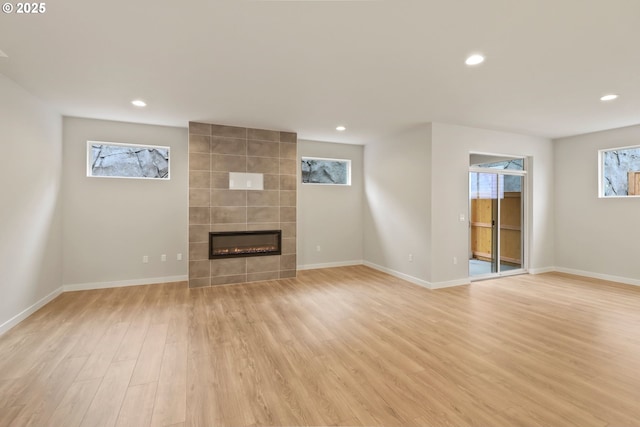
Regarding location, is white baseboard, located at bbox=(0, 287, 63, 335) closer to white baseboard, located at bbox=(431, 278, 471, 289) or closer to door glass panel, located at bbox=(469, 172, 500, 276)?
white baseboard, located at bbox=(431, 278, 471, 289)

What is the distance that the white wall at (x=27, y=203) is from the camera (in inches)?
126

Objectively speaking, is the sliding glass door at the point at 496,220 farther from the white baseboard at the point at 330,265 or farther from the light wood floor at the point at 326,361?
the white baseboard at the point at 330,265

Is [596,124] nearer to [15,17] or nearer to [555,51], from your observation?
[555,51]

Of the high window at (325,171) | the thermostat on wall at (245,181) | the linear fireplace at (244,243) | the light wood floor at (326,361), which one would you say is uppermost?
the high window at (325,171)

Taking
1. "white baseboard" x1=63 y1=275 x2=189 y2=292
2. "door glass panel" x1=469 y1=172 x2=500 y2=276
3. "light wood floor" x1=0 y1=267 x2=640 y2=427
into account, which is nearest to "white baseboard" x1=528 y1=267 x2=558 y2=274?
"door glass panel" x1=469 y1=172 x2=500 y2=276

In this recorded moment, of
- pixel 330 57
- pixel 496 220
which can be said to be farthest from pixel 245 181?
pixel 496 220

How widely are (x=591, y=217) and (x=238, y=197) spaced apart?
22.2 feet

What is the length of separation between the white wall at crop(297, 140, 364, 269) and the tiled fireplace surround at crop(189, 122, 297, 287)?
2.13 feet

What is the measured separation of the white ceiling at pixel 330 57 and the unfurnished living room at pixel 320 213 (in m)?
0.03

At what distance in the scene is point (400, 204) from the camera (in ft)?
18.3

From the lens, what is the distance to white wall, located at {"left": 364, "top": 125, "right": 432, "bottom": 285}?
497 cm

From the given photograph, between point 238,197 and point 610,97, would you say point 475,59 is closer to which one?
point 610,97

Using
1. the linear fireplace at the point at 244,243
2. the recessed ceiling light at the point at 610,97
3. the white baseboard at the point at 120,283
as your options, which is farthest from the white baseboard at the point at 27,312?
the recessed ceiling light at the point at 610,97

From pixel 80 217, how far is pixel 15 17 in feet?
11.3
